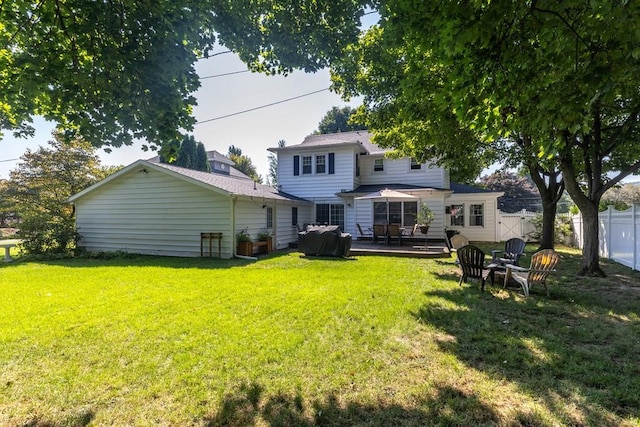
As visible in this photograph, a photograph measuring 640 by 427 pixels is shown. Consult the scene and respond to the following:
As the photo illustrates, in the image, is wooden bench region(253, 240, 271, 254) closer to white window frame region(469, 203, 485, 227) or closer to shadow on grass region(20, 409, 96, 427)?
shadow on grass region(20, 409, 96, 427)

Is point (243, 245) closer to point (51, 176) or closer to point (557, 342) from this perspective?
point (557, 342)

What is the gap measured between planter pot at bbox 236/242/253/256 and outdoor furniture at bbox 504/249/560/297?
8594mm

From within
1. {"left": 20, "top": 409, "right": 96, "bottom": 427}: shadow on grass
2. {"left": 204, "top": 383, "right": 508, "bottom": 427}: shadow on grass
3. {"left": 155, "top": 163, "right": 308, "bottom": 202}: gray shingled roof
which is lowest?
{"left": 20, "top": 409, "right": 96, "bottom": 427}: shadow on grass

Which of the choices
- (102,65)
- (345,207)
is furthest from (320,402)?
(345,207)

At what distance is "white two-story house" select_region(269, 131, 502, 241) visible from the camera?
16.3m

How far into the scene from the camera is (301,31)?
5715 millimetres

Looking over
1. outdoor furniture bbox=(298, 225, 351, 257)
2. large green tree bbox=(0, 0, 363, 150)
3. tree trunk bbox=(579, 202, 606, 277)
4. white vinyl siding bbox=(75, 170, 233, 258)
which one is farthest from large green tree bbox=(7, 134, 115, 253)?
tree trunk bbox=(579, 202, 606, 277)

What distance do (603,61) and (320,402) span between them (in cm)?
411

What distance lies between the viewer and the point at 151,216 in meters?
13.2

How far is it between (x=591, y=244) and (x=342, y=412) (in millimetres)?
9456

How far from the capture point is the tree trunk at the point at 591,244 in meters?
8.30

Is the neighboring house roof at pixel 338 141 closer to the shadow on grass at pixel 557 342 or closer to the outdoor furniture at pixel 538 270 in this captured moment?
the outdoor furniture at pixel 538 270

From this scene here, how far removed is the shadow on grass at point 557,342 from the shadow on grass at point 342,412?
2.31ft

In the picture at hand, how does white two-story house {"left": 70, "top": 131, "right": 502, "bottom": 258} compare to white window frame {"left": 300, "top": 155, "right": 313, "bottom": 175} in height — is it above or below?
below
